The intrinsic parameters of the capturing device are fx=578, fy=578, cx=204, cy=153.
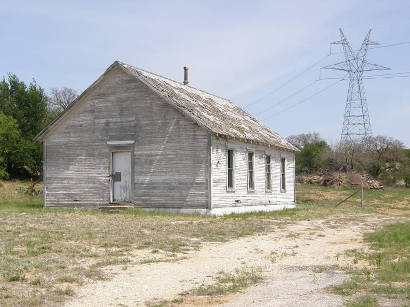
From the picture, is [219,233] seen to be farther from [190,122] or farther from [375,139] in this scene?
[375,139]

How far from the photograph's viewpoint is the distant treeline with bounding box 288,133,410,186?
162 feet

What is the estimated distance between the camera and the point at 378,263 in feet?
33.4

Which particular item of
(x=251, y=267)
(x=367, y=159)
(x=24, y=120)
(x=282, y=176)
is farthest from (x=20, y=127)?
(x=251, y=267)

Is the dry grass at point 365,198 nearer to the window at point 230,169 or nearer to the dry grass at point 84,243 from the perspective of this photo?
the window at point 230,169

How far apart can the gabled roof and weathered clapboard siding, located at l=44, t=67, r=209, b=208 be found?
37 centimetres

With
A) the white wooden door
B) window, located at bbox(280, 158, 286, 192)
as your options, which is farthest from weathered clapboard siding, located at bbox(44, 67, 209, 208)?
window, located at bbox(280, 158, 286, 192)

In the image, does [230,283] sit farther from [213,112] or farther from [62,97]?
[62,97]

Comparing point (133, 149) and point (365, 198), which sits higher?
point (133, 149)

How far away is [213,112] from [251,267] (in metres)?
15.5

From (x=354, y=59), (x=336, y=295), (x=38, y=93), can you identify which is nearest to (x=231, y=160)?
(x=336, y=295)

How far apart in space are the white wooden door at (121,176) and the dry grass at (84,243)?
5.22ft

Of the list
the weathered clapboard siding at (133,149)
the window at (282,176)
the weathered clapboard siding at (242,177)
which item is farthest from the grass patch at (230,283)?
the window at (282,176)

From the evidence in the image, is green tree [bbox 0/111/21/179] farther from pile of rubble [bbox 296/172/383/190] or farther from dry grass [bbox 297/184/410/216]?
pile of rubble [bbox 296/172/383/190]

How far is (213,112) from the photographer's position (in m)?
25.2
